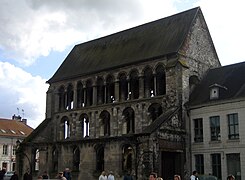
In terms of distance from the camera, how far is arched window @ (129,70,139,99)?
125ft

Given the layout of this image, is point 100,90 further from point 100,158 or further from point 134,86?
point 100,158

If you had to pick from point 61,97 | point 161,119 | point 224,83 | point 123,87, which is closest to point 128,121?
point 123,87

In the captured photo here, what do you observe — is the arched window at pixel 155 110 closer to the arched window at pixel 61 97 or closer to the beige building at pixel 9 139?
the arched window at pixel 61 97

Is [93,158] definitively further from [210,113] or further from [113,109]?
[210,113]

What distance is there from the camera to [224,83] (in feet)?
112

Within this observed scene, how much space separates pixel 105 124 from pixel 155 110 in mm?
6516

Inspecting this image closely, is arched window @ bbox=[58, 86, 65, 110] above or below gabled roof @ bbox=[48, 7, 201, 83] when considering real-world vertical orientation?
below

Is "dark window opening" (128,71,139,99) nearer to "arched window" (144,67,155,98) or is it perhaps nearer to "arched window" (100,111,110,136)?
"arched window" (144,67,155,98)

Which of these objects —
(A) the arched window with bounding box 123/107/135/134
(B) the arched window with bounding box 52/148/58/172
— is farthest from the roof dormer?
(B) the arched window with bounding box 52/148/58/172

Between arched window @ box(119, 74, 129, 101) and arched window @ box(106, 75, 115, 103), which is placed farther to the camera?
arched window @ box(106, 75, 115, 103)

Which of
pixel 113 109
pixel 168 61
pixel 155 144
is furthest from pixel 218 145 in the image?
pixel 113 109

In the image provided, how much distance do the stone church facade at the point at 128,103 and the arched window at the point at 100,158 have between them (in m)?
0.09

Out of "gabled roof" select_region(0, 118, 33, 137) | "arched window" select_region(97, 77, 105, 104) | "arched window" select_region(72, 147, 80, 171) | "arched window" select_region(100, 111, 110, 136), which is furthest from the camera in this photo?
"gabled roof" select_region(0, 118, 33, 137)

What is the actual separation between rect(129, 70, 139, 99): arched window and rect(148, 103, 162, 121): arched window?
279cm
